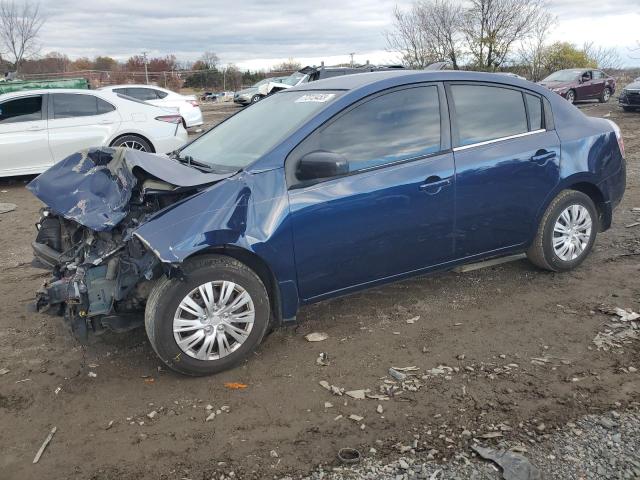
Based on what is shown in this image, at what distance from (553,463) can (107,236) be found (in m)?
2.86

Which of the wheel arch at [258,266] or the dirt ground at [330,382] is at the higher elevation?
the wheel arch at [258,266]

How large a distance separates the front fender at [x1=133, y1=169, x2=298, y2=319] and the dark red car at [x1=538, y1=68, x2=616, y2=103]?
21794 millimetres

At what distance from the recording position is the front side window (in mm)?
9062

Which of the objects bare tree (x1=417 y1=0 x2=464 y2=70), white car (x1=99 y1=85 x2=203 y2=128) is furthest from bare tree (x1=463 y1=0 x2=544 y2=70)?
white car (x1=99 y1=85 x2=203 y2=128)

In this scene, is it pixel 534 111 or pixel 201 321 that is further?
pixel 534 111

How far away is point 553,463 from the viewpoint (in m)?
2.56

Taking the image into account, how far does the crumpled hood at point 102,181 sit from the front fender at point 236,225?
0.52ft

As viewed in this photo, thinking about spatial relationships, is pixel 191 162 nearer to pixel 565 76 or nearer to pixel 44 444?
pixel 44 444

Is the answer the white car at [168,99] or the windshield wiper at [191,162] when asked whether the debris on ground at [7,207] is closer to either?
the windshield wiper at [191,162]

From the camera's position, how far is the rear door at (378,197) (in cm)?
352

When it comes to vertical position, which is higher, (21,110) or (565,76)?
(565,76)

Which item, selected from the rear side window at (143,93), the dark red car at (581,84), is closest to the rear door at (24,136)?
the rear side window at (143,93)

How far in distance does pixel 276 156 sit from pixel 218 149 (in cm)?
81

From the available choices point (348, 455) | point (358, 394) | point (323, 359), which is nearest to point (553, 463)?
point (348, 455)
